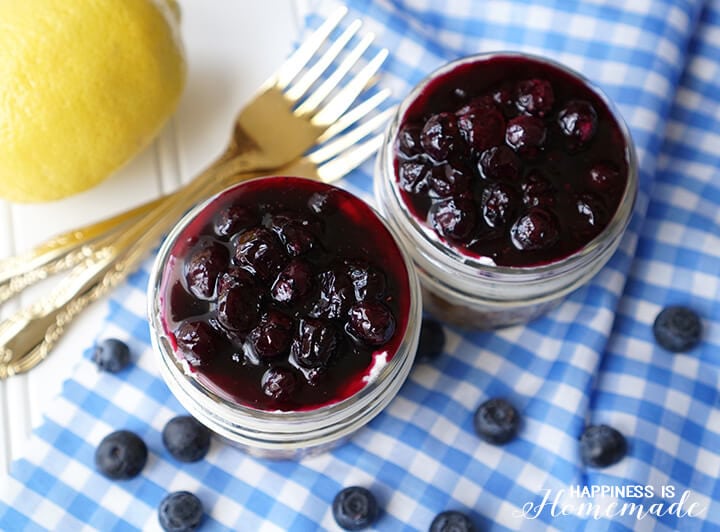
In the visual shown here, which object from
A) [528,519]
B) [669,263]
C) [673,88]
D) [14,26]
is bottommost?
[528,519]

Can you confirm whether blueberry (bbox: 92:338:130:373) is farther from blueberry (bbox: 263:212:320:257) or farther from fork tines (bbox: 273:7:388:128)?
fork tines (bbox: 273:7:388:128)

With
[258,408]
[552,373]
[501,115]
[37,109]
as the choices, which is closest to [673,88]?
[501,115]

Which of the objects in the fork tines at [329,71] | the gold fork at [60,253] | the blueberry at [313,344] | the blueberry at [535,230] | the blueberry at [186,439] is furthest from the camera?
the fork tines at [329,71]

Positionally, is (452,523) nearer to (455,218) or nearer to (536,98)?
(455,218)

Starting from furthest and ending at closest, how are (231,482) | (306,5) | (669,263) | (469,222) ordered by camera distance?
(306,5), (669,263), (231,482), (469,222)

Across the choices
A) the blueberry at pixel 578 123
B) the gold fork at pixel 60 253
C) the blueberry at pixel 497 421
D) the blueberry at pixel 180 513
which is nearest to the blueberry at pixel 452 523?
the blueberry at pixel 497 421

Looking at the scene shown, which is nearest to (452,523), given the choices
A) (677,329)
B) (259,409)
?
(259,409)

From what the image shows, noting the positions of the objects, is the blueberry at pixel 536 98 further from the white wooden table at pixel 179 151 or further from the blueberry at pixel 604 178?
the white wooden table at pixel 179 151

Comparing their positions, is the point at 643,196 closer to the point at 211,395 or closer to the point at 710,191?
the point at 710,191
